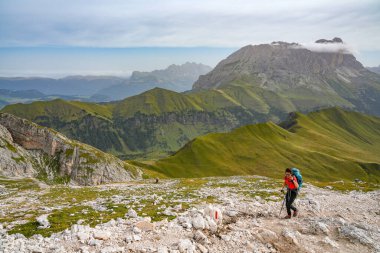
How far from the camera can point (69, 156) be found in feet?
257

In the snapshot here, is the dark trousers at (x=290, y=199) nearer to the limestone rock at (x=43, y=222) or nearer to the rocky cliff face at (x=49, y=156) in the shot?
the limestone rock at (x=43, y=222)

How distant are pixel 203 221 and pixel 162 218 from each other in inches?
108

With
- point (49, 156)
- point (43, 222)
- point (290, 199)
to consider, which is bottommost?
point (49, 156)

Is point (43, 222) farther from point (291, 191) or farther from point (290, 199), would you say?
point (291, 191)

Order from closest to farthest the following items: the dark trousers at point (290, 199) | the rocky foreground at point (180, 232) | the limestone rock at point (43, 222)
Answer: the rocky foreground at point (180, 232) → the limestone rock at point (43, 222) → the dark trousers at point (290, 199)

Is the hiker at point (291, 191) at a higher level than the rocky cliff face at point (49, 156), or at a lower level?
higher

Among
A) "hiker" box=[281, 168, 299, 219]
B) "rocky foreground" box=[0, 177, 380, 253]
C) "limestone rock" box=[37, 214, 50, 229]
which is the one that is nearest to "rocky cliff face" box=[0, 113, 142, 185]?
"rocky foreground" box=[0, 177, 380, 253]

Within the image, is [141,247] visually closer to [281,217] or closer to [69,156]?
[281,217]

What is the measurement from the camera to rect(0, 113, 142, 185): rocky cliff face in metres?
71.2

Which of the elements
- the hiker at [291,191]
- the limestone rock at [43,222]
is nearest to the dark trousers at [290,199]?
the hiker at [291,191]

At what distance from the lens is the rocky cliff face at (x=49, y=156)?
71.2m

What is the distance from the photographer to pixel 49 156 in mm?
77625

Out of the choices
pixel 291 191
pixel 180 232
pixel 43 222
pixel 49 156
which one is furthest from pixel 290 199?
A: pixel 49 156

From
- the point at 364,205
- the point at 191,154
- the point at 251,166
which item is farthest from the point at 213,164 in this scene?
the point at 364,205
